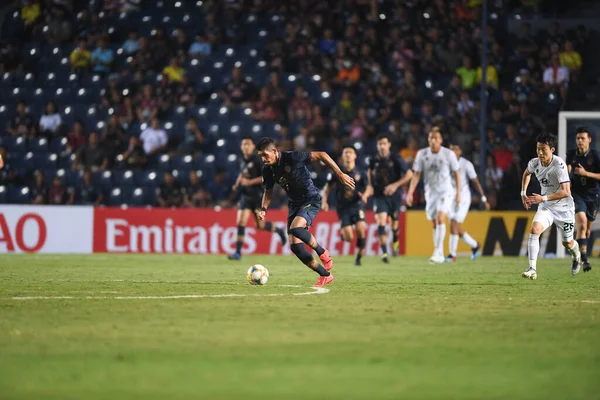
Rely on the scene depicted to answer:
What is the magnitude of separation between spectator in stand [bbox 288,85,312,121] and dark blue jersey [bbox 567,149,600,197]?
34.0ft

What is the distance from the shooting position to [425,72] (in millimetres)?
29047

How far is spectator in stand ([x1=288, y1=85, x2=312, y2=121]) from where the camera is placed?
92.3 feet

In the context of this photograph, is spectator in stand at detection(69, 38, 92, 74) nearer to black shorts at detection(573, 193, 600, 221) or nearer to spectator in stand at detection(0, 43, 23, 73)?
spectator in stand at detection(0, 43, 23, 73)

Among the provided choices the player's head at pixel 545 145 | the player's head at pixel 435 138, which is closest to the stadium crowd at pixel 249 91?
the player's head at pixel 435 138

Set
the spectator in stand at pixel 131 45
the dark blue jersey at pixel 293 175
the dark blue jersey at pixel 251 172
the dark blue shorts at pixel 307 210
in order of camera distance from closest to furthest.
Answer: the dark blue jersey at pixel 293 175 < the dark blue shorts at pixel 307 210 < the dark blue jersey at pixel 251 172 < the spectator in stand at pixel 131 45

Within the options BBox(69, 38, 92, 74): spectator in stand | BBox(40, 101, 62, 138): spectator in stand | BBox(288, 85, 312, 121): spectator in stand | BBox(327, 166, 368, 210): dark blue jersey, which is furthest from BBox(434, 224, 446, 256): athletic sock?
BBox(69, 38, 92, 74): spectator in stand

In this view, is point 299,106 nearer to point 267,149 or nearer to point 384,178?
point 384,178

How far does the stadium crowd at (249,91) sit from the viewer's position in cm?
2745

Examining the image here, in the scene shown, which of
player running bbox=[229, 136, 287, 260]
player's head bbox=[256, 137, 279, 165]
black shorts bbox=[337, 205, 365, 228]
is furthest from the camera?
player running bbox=[229, 136, 287, 260]

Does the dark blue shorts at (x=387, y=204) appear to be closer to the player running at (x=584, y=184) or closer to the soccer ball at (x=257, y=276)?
the player running at (x=584, y=184)

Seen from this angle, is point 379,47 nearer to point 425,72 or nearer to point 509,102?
point 425,72

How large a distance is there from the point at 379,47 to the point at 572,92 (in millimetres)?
5349

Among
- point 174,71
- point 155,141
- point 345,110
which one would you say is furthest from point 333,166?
point 174,71

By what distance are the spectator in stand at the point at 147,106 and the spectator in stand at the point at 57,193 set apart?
9.91ft
